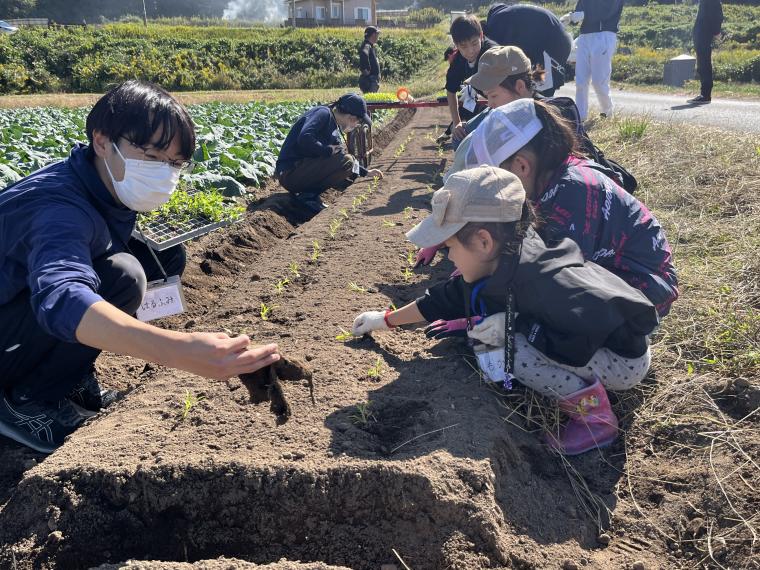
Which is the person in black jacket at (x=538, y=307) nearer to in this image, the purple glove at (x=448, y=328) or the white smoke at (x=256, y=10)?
the purple glove at (x=448, y=328)

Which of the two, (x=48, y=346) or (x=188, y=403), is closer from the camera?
(x=188, y=403)

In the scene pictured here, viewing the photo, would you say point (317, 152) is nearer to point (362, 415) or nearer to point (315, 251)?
point (315, 251)

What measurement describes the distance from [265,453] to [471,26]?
4971mm

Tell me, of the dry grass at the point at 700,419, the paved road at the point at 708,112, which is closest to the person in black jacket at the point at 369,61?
the paved road at the point at 708,112

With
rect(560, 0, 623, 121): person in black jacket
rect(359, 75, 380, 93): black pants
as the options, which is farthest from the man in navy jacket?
rect(359, 75, 380, 93): black pants

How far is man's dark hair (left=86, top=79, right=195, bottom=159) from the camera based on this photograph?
7.63 ft

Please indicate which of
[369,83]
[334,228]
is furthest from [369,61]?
[334,228]

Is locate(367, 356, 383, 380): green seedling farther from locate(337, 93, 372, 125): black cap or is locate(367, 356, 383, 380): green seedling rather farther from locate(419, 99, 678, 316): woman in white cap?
locate(337, 93, 372, 125): black cap

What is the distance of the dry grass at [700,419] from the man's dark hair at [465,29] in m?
2.97

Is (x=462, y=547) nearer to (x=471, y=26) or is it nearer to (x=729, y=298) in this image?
(x=729, y=298)

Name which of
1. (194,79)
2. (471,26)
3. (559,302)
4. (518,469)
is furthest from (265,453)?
(194,79)

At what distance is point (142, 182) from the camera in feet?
8.14

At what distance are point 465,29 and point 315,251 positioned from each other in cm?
279

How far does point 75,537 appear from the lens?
206 centimetres
